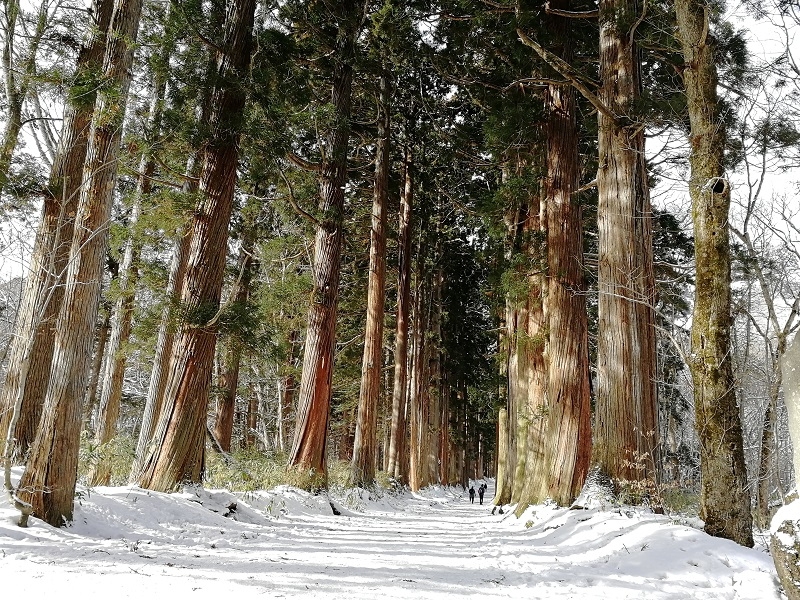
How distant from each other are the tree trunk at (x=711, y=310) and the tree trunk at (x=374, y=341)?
10.2 metres

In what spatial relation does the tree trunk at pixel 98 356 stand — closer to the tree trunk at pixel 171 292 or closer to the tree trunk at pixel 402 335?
the tree trunk at pixel 171 292

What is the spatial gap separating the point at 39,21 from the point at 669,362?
56.6 ft

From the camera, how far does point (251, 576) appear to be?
4.29m

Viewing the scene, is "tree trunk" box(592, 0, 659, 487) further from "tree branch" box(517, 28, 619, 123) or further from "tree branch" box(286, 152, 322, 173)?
"tree branch" box(286, 152, 322, 173)

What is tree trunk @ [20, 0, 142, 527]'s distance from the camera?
17.1ft

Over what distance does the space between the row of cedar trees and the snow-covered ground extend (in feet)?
1.71

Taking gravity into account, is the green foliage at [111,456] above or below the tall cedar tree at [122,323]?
below

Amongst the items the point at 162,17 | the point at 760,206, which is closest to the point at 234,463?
the point at 162,17

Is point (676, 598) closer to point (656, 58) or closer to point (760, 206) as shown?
point (760, 206)

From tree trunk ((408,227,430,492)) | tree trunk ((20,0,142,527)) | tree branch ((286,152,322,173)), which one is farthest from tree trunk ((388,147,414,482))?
tree trunk ((20,0,142,527))

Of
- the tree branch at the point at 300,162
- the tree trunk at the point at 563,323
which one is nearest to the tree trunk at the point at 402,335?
the tree branch at the point at 300,162

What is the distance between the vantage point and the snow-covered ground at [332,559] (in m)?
3.86

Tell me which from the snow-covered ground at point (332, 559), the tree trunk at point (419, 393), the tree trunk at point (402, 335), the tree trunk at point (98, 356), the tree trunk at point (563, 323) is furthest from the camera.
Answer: the tree trunk at point (419, 393)

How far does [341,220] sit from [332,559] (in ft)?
24.4
